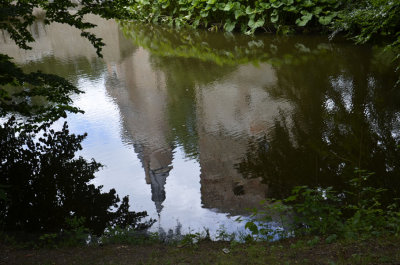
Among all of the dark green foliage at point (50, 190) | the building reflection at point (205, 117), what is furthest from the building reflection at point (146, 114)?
the dark green foliage at point (50, 190)

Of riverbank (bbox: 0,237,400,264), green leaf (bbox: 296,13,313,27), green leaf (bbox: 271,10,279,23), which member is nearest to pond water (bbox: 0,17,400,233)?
green leaf (bbox: 296,13,313,27)

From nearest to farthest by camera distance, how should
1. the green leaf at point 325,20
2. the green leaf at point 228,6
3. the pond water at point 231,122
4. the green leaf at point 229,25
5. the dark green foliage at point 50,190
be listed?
the dark green foliage at point 50,190 < the pond water at point 231,122 < the green leaf at point 325,20 < the green leaf at point 228,6 < the green leaf at point 229,25

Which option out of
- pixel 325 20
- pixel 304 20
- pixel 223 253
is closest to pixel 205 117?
pixel 223 253

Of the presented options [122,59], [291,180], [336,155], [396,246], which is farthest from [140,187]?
[122,59]

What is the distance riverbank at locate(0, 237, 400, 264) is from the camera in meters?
3.49

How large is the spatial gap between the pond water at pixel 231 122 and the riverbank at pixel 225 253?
0.91m

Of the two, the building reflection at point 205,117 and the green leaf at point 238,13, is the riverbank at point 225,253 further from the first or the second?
the green leaf at point 238,13

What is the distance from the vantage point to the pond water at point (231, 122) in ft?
19.6

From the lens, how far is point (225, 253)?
4.00 metres

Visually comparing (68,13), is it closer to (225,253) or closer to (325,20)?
(225,253)

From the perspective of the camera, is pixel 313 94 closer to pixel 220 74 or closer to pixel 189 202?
pixel 220 74

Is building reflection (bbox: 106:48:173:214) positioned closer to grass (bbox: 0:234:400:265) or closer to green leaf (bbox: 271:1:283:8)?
grass (bbox: 0:234:400:265)

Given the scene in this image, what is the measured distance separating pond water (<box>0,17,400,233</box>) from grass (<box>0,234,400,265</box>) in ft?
3.02

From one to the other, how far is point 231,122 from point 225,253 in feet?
15.4
